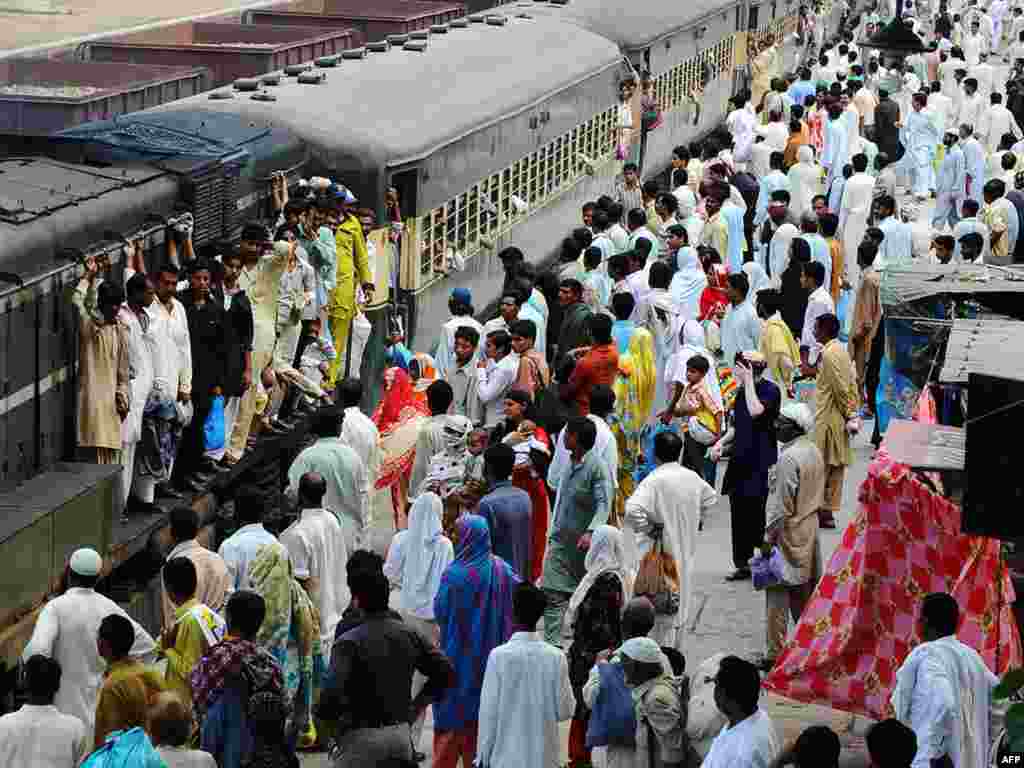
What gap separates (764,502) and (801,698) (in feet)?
9.60

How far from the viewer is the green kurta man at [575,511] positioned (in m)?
11.3

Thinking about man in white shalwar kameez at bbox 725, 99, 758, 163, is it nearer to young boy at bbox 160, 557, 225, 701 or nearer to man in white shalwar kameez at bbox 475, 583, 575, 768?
man in white shalwar kameez at bbox 475, 583, 575, 768

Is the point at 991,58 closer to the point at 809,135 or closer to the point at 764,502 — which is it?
the point at 809,135

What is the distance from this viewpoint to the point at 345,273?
14.7 m

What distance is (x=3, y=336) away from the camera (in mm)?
10500

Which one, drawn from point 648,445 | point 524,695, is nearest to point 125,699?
point 524,695

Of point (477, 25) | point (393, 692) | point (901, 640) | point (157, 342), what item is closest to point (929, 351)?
point (901, 640)

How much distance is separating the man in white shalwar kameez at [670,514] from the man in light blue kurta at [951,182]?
48.2 feet

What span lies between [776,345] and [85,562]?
21.6 ft

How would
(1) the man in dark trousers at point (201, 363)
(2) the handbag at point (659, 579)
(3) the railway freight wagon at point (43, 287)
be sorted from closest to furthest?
(3) the railway freight wagon at point (43, 287), (2) the handbag at point (659, 579), (1) the man in dark trousers at point (201, 363)

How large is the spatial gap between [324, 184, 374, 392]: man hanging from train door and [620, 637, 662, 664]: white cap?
6171 mm

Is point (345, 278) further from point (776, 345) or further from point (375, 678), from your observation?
point (375, 678)

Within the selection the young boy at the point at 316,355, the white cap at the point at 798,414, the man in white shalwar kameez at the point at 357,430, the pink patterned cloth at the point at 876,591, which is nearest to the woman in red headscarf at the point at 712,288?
the young boy at the point at 316,355

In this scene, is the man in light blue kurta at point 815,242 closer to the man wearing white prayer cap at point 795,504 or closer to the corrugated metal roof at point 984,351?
the man wearing white prayer cap at point 795,504
